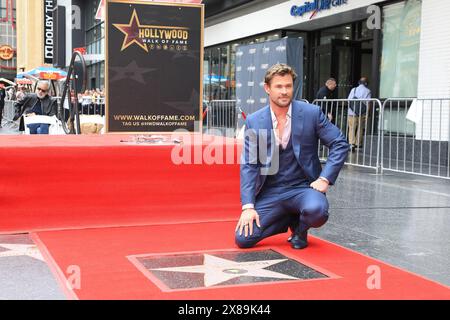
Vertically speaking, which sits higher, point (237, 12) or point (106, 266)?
point (237, 12)

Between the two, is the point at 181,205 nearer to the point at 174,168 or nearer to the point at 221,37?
the point at 174,168

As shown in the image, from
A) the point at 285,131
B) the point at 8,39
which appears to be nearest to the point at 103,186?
the point at 285,131

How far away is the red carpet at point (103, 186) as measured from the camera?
5.46 metres

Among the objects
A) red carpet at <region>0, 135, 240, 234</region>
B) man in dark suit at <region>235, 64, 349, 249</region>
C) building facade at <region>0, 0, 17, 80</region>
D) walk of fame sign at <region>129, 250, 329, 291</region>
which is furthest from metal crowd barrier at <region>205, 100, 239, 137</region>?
building facade at <region>0, 0, 17, 80</region>

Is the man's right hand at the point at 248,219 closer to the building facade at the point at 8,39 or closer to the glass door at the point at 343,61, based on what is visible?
the glass door at the point at 343,61

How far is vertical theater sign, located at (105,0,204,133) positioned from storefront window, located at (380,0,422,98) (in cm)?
786

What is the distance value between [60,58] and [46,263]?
27.6 ft

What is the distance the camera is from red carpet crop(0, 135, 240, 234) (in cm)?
546

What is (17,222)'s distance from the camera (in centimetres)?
549

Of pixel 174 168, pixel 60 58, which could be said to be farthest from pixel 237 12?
pixel 174 168

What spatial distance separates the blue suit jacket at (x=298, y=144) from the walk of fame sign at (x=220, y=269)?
53 cm

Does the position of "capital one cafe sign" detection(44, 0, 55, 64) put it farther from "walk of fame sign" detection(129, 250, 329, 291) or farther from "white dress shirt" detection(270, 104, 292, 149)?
"walk of fame sign" detection(129, 250, 329, 291)

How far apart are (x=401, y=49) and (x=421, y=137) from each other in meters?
3.51
